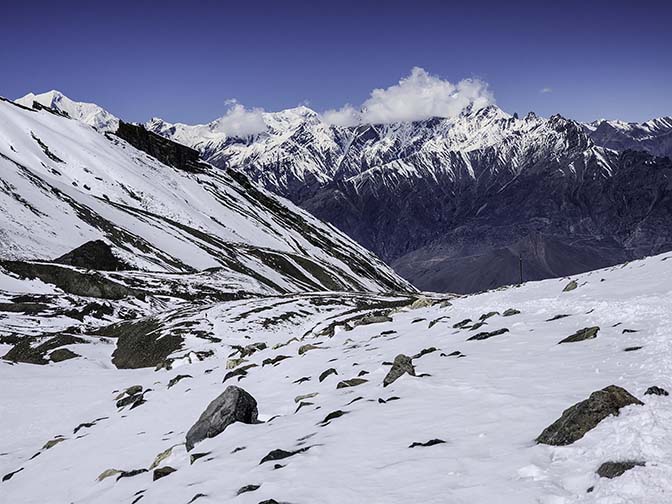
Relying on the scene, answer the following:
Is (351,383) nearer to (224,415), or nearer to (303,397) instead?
(303,397)

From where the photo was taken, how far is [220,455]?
1105 centimetres

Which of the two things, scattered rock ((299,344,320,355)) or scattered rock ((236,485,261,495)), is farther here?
scattered rock ((299,344,320,355))

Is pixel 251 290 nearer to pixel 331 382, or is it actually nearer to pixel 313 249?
pixel 331 382

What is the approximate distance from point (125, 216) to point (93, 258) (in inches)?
1789

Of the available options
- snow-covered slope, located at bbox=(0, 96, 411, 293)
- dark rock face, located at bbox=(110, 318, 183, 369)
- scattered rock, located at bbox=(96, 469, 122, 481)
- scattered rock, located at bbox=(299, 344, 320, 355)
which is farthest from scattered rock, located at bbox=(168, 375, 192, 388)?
snow-covered slope, located at bbox=(0, 96, 411, 293)

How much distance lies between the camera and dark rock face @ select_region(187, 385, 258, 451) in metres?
12.9

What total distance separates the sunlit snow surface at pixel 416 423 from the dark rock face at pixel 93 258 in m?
58.8

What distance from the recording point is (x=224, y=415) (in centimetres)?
1334

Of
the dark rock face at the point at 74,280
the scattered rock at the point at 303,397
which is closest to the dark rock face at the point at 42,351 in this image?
the dark rock face at the point at 74,280

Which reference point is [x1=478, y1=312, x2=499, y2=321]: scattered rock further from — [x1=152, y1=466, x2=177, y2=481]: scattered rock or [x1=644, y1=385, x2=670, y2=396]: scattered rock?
[x1=152, y1=466, x2=177, y2=481]: scattered rock

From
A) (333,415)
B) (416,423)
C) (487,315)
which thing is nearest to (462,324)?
(487,315)

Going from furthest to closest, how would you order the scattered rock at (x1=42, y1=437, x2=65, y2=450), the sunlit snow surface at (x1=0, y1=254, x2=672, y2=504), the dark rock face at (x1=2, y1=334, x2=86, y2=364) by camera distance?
the dark rock face at (x1=2, y1=334, x2=86, y2=364) → the scattered rock at (x1=42, y1=437, x2=65, y2=450) → the sunlit snow surface at (x1=0, y1=254, x2=672, y2=504)

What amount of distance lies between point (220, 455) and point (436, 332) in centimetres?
1263

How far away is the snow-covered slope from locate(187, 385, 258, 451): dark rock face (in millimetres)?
72132
